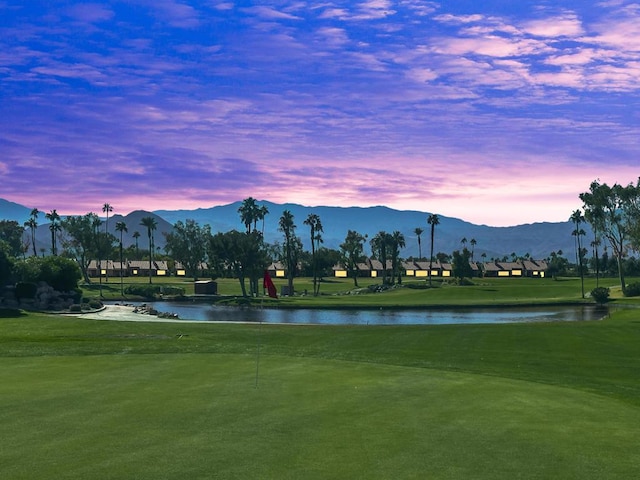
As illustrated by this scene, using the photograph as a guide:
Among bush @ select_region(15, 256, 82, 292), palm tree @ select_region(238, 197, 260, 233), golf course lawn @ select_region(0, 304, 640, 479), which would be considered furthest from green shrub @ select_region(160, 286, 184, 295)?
golf course lawn @ select_region(0, 304, 640, 479)

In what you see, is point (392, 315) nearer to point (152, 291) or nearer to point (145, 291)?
point (152, 291)

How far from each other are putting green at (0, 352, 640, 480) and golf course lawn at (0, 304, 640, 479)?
0.12ft

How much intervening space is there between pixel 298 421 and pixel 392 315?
7415 centimetres

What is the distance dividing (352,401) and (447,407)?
2326 mm

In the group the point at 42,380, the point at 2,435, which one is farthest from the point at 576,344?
the point at 2,435

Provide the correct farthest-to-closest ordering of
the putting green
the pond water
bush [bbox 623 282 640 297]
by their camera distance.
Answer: bush [bbox 623 282 640 297] < the pond water < the putting green

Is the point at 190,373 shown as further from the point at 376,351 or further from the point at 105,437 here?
the point at 376,351

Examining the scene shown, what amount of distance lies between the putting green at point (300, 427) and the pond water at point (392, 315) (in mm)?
55966

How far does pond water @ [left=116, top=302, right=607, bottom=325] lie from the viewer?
3044 inches

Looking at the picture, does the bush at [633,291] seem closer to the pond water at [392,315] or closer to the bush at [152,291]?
the pond water at [392,315]

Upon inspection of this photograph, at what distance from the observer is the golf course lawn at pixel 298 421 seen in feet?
34.4

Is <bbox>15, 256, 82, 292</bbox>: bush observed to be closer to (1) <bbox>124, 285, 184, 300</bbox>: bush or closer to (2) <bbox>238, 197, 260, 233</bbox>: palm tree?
(1) <bbox>124, 285, 184, 300</bbox>: bush

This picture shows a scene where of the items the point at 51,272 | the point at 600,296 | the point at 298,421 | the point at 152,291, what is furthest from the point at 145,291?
the point at 298,421

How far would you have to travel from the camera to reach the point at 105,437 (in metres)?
12.0
